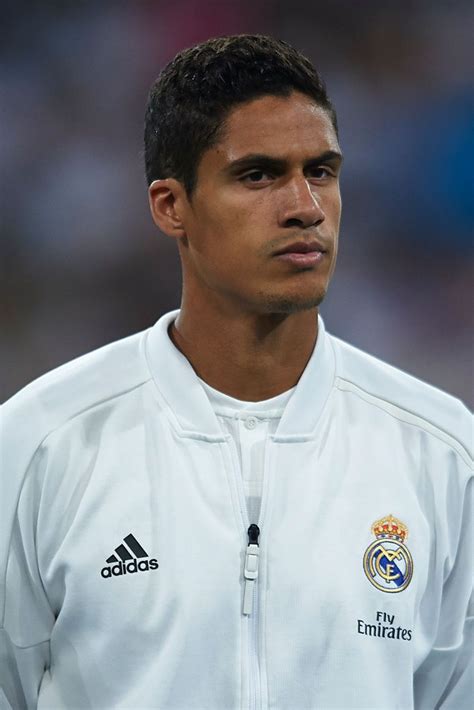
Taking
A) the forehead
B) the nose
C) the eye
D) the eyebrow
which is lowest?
the nose

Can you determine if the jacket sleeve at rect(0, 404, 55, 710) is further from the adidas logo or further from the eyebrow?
the eyebrow

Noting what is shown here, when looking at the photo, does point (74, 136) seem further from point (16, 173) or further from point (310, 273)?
point (310, 273)

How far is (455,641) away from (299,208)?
3.28ft

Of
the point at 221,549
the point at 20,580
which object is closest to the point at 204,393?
the point at 221,549

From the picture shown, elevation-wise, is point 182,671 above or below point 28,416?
below

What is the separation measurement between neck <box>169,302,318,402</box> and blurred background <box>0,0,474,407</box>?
8.52ft

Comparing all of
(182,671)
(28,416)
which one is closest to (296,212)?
(28,416)

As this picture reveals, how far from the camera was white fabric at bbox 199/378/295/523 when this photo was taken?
2.25 meters

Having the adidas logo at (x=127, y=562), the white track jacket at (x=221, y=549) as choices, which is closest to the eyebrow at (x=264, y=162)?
the white track jacket at (x=221, y=549)

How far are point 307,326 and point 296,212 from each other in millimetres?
308

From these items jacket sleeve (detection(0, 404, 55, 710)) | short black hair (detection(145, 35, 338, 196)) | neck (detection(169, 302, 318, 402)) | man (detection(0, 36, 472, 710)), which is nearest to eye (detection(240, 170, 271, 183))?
man (detection(0, 36, 472, 710))

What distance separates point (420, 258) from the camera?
16.8ft

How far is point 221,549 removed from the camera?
217cm

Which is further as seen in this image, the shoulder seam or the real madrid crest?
the shoulder seam
